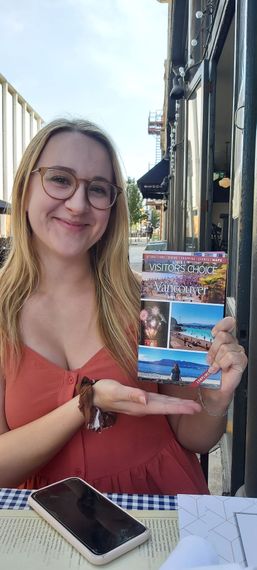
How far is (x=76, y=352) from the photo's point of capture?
58.3 inches

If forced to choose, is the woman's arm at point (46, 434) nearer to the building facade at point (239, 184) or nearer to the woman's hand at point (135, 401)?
the woman's hand at point (135, 401)

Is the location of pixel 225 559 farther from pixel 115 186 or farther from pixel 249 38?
pixel 249 38

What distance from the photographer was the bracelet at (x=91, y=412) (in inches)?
49.5

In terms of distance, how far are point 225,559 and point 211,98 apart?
3.40 metres

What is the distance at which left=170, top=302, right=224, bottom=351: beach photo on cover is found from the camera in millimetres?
1106

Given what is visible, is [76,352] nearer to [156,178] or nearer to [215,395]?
[215,395]

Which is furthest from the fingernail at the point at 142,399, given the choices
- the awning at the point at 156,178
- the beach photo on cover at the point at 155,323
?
the awning at the point at 156,178

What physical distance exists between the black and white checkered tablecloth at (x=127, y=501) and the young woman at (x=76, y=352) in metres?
0.20

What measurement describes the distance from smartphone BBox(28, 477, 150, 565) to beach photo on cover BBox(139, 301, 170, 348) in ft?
1.20

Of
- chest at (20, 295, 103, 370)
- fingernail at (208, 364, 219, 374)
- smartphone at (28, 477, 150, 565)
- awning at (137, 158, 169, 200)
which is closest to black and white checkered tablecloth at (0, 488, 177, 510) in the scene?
smartphone at (28, 477, 150, 565)

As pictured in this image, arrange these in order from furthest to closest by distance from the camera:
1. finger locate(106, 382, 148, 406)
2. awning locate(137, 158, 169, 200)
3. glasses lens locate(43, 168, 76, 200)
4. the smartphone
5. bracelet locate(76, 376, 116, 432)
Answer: awning locate(137, 158, 169, 200) → glasses lens locate(43, 168, 76, 200) → bracelet locate(76, 376, 116, 432) → finger locate(106, 382, 148, 406) → the smartphone

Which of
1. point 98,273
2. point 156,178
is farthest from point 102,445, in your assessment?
point 156,178

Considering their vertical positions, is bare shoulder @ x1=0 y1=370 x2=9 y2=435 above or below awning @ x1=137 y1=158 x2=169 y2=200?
below

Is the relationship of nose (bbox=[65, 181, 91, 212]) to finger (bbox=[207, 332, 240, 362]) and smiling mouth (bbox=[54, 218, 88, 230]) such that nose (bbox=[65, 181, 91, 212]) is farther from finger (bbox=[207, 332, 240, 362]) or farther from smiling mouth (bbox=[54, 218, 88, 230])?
finger (bbox=[207, 332, 240, 362])
